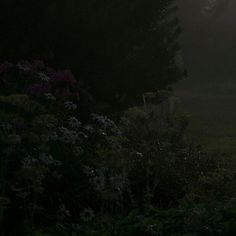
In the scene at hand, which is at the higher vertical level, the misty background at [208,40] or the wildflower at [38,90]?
the misty background at [208,40]

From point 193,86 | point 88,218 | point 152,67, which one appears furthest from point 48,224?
point 193,86

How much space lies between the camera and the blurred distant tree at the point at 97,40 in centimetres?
1023

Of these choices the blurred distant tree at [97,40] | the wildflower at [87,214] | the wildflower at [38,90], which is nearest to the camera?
the wildflower at [87,214]

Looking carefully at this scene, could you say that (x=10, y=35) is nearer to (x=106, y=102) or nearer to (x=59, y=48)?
(x=59, y=48)

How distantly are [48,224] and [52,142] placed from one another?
36.5 inches

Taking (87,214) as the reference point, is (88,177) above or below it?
above

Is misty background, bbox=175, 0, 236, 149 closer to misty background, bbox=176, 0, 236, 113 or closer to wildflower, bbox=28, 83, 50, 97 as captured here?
misty background, bbox=176, 0, 236, 113

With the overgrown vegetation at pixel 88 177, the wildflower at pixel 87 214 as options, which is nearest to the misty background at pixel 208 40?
the overgrown vegetation at pixel 88 177

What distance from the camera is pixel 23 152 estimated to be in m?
6.14

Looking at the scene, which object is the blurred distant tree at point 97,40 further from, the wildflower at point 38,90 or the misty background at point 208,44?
the misty background at point 208,44

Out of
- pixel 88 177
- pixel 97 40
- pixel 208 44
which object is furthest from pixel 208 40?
pixel 88 177

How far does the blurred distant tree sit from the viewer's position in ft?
33.6

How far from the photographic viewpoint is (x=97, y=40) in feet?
35.7

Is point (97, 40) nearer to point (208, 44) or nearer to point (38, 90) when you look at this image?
point (38, 90)
